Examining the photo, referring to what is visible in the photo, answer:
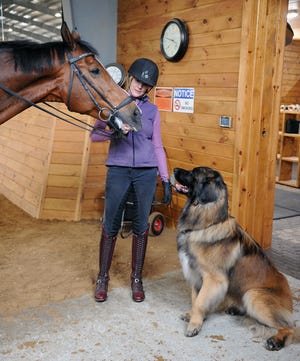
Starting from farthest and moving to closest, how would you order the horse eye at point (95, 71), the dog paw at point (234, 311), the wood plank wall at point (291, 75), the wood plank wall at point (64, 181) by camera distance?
1. the wood plank wall at point (291, 75)
2. the wood plank wall at point (64, 181)
3. the dog paw at point (234, 311)
4. the horse eye at point (95, 71)

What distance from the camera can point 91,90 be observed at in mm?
2201

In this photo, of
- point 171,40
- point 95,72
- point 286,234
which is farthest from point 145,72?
point 286,234

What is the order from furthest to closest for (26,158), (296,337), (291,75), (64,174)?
(291,75) < (26,158) < (64,174) < (296,337)

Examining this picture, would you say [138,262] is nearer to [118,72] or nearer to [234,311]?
[234,311]

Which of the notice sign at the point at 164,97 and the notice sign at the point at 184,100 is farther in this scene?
the notice sign at the point at 164,97

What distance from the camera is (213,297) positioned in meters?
2.29

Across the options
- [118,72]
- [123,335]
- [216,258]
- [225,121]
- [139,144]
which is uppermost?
[118,72]

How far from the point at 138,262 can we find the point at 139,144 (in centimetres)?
83

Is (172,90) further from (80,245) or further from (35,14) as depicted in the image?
(35,14)

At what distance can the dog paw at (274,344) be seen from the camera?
7.06 feet

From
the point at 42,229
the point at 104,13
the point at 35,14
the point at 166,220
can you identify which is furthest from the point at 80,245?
the point at 35,14

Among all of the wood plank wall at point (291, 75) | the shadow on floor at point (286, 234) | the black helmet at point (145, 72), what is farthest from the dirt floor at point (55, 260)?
the wood plank wall at point (291, 75)

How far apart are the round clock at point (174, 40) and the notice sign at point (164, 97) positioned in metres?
0.34

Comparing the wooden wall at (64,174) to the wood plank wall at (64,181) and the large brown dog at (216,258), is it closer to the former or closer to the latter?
the wood plank wall at (64,181)
